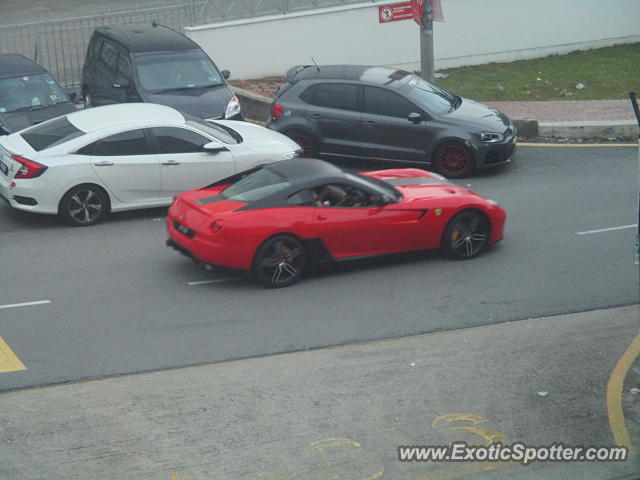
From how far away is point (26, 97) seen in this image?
55.0ft

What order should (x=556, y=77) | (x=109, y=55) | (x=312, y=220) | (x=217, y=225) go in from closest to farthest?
1. (x=217, y=225)
2. (x=312, y=220)
3. (x=109, y=55)
4. (x=556, y=77)

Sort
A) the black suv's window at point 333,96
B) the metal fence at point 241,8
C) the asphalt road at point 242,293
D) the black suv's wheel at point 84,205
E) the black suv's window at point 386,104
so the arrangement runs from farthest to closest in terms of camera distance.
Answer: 1. the metal fence at point 241,8
2. the black suv's window at point 333,96
3. the black suv's window at point 386,104
4. the black suv's wheel at point 84,205
5. the asphalt road at point 242,293

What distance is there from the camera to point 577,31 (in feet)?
80.1

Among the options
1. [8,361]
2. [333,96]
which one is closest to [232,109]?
[333,96]

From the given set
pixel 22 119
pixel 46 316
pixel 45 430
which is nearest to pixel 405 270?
pixel 46 316

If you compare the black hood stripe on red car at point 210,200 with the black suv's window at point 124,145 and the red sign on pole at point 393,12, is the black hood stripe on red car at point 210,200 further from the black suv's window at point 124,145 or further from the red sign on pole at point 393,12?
the red sign on pole at point 393,12

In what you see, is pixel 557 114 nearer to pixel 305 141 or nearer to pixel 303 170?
pixel 305 141

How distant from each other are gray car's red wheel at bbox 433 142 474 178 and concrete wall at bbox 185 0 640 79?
6999 mm

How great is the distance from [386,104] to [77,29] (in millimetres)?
9186

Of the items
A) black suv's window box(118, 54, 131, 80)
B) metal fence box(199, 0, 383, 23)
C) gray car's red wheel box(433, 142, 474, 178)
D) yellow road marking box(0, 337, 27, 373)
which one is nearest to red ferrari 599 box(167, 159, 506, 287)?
yellow road marking box(0, 337, 27, 373)

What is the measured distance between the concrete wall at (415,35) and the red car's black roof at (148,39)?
2.35 m

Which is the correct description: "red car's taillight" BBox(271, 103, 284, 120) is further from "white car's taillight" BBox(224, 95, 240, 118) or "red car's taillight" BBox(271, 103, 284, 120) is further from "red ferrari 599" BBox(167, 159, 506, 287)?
"red ferrari 599" BBox(167, 159, 506, 287)

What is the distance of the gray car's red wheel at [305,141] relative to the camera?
16.6 m

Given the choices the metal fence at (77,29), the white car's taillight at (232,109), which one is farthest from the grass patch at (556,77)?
the white car's taillight at (232,109)
